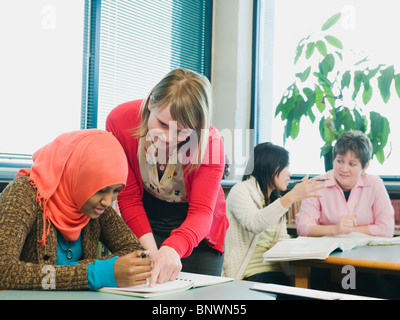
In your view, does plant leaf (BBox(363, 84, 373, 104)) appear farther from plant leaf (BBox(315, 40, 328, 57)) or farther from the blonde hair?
the blonde hair

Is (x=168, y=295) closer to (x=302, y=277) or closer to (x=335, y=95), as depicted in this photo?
(x=302, y=277)

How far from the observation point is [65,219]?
4.09 feet

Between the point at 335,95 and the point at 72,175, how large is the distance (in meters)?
2.33

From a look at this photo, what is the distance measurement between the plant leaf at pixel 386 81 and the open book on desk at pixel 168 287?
212 cm

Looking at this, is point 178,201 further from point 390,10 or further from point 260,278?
point 390,10

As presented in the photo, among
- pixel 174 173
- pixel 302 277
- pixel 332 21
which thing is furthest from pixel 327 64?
pixel 174 173

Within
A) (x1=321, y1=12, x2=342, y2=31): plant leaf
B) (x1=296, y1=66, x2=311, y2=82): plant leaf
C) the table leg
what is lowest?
the table leg

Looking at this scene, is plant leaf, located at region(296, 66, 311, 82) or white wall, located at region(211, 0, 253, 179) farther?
white wall, located at region(211, 0, 253, 179)

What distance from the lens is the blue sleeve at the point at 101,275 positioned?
1.09 meters

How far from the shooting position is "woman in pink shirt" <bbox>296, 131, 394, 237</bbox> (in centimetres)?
251

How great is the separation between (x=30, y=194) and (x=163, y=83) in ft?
1.61

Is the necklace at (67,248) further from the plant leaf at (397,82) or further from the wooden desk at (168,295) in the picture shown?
the plant leaf at (397,82)

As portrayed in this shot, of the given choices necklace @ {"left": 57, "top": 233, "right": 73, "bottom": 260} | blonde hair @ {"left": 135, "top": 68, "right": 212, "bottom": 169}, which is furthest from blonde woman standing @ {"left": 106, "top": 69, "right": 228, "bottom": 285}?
necklace @ {"left": 57, "top": 233, "right": 73, "bottom": 260}
